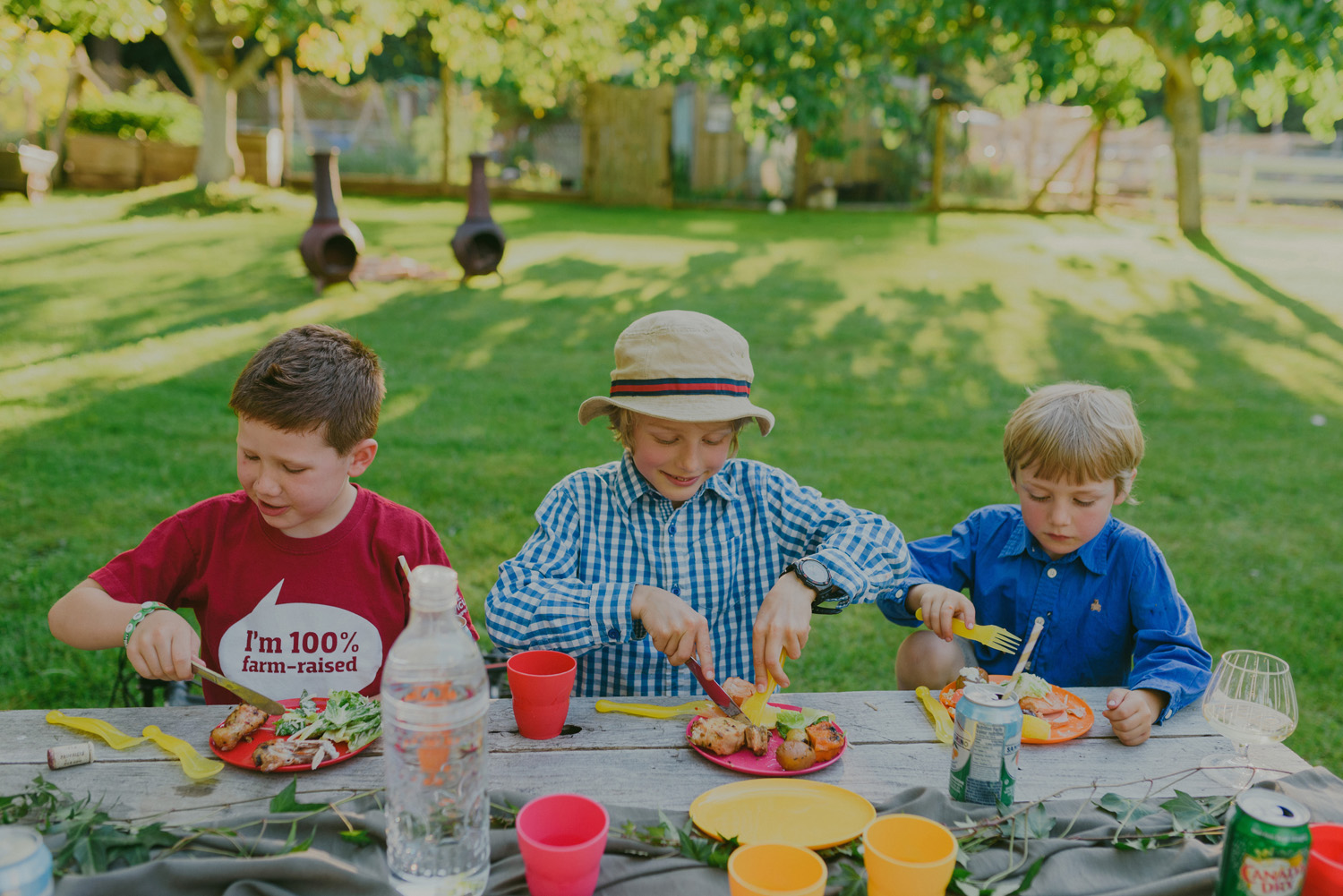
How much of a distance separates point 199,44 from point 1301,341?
1489 cm

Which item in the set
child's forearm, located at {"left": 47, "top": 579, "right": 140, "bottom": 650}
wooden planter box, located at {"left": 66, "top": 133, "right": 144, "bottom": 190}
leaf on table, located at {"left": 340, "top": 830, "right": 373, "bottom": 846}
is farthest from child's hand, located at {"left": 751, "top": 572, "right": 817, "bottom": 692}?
wooden planter box, located at {"left": 66, "top": 133, "right": 144, "bottom": 190}

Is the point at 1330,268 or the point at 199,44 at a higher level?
the point at 199,44

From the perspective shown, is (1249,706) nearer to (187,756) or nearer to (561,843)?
(561,843)

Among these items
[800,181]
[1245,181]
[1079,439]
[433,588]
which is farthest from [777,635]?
[1245,181]

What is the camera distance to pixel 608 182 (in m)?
18.0

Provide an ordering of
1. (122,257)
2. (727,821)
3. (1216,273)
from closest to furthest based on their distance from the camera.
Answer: (727,821)
(122,257)
(1216,273)

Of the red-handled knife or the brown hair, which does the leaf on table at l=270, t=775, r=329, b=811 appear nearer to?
the red-handled knife

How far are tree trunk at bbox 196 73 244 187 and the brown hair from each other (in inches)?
569

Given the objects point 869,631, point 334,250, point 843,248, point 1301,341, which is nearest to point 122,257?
point 334,250

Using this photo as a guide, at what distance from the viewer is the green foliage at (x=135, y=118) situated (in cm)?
1744

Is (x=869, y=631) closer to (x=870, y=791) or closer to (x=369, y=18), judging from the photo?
(x=870, y=791)

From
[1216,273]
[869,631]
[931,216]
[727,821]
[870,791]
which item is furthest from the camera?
[931,216]

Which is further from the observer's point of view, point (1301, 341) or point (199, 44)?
Answer: point (199, 44)

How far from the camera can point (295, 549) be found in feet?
7.95
